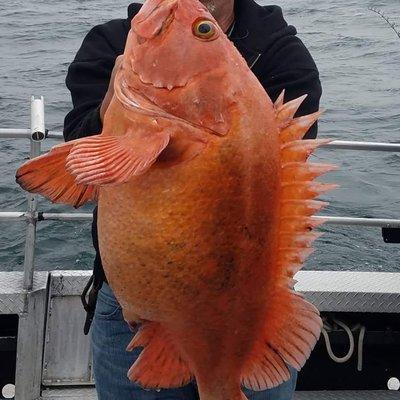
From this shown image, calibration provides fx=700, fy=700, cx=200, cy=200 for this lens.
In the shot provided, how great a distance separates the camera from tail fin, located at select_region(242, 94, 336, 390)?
1.80 m

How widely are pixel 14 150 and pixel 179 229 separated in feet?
27.5

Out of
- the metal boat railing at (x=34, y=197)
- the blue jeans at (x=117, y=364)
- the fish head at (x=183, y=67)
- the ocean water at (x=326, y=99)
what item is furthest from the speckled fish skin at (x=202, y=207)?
the ocean water at (x=326, y=99)

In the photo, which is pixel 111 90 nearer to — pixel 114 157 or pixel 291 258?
pixel 114 157

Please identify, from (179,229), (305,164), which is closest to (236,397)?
(179,229)

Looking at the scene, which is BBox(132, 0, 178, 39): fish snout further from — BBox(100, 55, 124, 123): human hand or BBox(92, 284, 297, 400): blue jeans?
BBox(92, 284, 297, 400): blue jeans

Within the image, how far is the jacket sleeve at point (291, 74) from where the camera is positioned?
93.0 inches

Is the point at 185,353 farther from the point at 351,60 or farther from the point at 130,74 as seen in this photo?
the point at 351,60

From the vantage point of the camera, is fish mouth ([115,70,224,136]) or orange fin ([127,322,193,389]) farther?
orange fin ([127,322,193,389])

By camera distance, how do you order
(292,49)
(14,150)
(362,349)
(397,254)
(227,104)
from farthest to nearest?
(14,150)
(397,254)
(362,349)
(292,49)
(227,104)

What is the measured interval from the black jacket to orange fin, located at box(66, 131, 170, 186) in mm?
666

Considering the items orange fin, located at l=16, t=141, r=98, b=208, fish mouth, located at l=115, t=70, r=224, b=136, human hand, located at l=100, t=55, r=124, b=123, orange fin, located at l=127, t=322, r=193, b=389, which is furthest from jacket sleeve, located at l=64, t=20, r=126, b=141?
orange fin, located at l=127, t=322, r=193, b=389

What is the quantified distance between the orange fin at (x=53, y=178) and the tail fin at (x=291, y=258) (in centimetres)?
55

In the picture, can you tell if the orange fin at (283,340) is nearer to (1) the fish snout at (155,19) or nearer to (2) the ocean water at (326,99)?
(1) the fish snout at (155,19)

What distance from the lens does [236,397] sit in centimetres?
202
